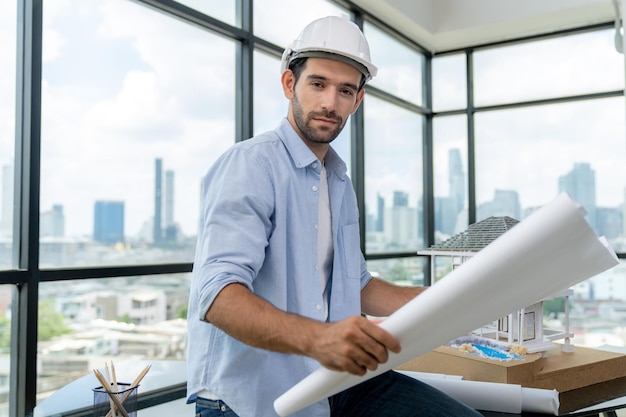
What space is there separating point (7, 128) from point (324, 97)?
1.53m

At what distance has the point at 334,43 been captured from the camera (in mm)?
1298

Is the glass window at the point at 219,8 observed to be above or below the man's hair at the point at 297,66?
above

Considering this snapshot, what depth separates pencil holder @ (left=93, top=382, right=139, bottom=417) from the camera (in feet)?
5.58

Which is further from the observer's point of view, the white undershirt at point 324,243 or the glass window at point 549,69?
the glass window at point 549,69

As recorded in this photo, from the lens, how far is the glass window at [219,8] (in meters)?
3.18

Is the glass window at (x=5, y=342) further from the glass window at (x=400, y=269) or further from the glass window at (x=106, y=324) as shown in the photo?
the glass window at (x=400, y=269)

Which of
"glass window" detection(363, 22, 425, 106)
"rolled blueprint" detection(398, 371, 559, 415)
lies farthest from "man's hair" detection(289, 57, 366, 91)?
"glass window" detection(363, 22, 425, 106)

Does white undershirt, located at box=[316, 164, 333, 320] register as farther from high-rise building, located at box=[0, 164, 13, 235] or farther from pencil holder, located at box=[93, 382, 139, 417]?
high-rise building, located at box=[0, 164, 13, 235]

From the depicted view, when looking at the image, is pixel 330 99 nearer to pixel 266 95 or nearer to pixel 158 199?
pixel 158 199

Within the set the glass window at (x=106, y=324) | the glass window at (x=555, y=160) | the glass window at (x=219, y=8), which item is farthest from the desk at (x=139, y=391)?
the glass window at (x=555, y=160)

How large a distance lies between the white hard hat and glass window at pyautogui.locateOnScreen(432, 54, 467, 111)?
14.7 feet

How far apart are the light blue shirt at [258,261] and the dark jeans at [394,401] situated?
13cm

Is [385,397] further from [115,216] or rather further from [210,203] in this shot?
[115,216]

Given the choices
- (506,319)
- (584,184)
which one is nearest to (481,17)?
(584,184)
